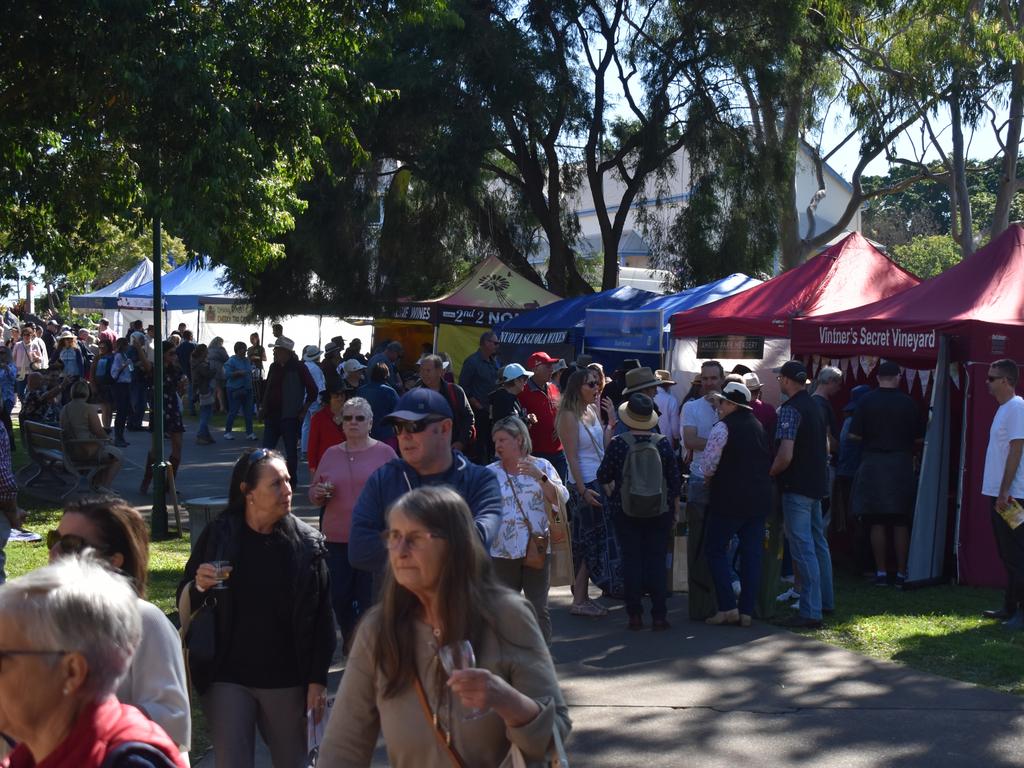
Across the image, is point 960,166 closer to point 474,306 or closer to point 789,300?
point 474,306

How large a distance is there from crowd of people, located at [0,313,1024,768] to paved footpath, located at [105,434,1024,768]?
518mm

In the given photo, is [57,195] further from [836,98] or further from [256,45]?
[836,98]

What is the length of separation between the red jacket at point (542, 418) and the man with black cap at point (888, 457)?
2627 millimetres

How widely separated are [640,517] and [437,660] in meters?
5.89

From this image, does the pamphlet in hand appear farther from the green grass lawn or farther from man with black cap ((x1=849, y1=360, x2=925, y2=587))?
man with black cap ((x1=849, y1=360, x2=925, y2=587))

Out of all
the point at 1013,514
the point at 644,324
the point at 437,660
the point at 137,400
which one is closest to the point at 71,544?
the point at 437,660

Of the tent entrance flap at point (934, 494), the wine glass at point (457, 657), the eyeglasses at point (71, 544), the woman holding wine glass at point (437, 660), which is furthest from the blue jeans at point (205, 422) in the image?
the wine glass at point (457, 657)

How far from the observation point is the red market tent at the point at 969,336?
10.4 metres

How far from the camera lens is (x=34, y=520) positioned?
13211 mm

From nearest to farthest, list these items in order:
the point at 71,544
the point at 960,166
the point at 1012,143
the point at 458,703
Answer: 1. the point at 458,703
2. the point at 71,544
3. the point at 1012,143
4. the point at 960,166

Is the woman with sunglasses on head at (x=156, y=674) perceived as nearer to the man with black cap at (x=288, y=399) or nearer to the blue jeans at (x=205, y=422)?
the man with black cap at (x=288, y=399)

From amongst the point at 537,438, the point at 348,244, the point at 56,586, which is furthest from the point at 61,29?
the point at 348,244

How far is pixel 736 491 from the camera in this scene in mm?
8938

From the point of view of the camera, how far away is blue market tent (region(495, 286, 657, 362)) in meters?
18.6
